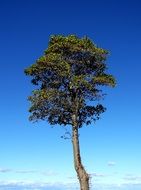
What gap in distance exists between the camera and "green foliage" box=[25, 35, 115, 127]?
4547cm

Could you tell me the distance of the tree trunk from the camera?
4266cm

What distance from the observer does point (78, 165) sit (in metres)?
43.2

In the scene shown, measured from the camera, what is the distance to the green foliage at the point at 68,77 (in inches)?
1790

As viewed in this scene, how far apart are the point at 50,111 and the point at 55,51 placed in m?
5.93

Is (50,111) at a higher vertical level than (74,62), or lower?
lower

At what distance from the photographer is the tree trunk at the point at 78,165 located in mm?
42656

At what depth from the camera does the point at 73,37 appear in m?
46.2

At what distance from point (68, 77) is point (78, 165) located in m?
8.58

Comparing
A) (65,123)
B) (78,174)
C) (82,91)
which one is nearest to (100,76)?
(82,91)

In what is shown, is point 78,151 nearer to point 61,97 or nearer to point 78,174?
point 78,174

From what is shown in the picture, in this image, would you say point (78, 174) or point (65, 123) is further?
point (65, 123)

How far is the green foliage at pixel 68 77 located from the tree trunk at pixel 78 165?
168cm

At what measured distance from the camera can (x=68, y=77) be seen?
45.7 metres

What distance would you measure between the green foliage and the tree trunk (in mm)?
1680
